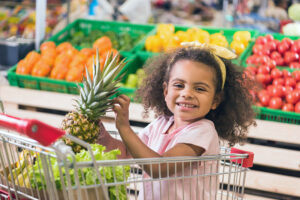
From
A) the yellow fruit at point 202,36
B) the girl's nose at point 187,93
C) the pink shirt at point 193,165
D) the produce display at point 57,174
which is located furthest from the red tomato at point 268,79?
the produce display at point 57,174

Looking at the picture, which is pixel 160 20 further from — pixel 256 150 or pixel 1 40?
pixel 256 150

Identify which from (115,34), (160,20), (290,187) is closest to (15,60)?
(115,34)

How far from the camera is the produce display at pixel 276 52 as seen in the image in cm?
441

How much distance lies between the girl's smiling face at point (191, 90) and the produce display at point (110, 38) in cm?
291

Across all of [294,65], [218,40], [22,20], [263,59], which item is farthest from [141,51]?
[22,20]

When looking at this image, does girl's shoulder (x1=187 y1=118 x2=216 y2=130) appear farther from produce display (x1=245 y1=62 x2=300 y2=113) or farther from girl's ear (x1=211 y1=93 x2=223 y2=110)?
produce display (x1=245 y1=62 x2=300 y2=113)

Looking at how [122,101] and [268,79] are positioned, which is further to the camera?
[268,79]

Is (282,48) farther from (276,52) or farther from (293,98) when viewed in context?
(293,98)

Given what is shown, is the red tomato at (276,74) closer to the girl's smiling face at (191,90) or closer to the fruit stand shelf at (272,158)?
the fruit stand shelf at (272,158)

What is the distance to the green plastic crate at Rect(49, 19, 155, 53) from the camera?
536 centimetres

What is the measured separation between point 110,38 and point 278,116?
7.88 feet

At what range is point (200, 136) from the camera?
202 centimetres

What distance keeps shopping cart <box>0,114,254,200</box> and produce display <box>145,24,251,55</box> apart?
2.60m

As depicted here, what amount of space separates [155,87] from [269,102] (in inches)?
67.6
